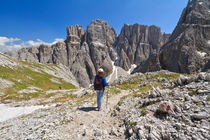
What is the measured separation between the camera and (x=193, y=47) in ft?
221

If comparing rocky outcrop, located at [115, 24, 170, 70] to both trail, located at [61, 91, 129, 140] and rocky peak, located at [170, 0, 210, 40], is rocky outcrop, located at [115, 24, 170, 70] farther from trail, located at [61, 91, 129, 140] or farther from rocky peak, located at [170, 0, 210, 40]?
trail, located at [61, 91, 129, 140]

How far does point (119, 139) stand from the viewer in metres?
5.38

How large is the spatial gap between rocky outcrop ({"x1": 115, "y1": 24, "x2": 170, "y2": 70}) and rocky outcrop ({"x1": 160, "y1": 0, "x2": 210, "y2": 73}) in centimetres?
11226

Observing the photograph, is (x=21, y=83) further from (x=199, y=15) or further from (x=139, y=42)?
(x=139, y=42)

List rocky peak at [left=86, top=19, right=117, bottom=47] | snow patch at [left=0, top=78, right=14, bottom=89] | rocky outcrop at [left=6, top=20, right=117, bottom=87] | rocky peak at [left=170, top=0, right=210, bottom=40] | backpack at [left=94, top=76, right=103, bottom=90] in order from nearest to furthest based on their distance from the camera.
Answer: backpack at [left=94, top=76, right=103, bottom=90], snow patch at [left=0, top=78, right=14, bottom=89], rocky peak at [left=170, top=0, right=210, bottom=40], rocky outcrop at [left=6, top=20, right=117, bottom=87], rocky peak at [left=86, top=19, right=117, bottom=47]

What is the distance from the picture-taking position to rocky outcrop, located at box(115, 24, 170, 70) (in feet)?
629

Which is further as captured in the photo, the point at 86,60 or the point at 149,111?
the point at 86,60

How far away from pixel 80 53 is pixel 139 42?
116736 mm

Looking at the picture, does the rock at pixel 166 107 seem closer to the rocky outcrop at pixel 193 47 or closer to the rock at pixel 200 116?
the rock at pixel 200 116

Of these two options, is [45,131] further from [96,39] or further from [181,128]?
[96,39]

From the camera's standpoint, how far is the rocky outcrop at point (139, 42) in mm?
191625

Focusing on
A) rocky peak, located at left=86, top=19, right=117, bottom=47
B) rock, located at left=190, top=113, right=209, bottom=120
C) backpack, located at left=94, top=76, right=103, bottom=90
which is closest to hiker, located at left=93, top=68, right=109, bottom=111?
backpack, located at left=94, top=76, right=103, bottom=90

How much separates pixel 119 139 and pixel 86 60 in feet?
534

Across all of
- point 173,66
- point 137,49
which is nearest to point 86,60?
point 137,49
